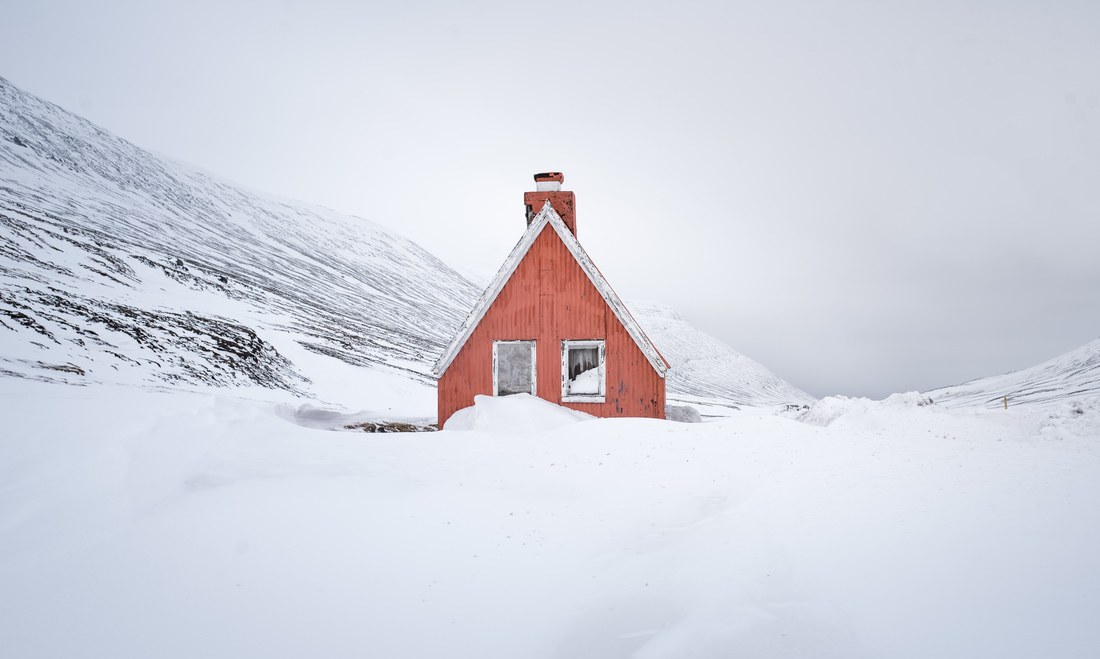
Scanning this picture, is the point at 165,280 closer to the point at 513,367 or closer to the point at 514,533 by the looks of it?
the point at 513,367

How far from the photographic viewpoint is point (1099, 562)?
193 inches

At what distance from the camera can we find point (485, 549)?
18.7ft

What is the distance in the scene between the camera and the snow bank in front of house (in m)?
12.1

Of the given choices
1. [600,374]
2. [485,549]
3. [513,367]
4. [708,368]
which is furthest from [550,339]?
[708,368]

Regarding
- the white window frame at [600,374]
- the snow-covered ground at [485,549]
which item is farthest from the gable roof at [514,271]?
the snow-covered ground at [485,549]

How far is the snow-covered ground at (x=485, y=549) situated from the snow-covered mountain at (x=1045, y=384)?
1400 inches

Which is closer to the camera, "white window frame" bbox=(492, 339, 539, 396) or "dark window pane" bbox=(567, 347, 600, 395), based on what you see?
"white window frame" bbox=(492, 339, 539, 396)

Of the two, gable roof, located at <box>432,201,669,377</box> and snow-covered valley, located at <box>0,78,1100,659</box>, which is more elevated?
gable roof, located at <box>432,201,669,377</box>

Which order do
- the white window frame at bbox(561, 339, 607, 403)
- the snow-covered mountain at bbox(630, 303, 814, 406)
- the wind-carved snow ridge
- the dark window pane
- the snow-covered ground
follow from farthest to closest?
1. the snow-covered mountain at bbox(630, 303, 814, 406)
2. the wind-carved snow ridge
3. the dark window pane
4. the white window frame at bbox(561, 339, 607, 403)
5. the snow-covered ground

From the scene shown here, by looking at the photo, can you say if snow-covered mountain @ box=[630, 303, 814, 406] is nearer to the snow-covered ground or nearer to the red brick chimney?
the red brick chimney

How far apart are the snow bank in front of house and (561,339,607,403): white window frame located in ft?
2.15

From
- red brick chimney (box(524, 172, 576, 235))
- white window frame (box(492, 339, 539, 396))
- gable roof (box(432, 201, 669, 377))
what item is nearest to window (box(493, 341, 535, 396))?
white window frame (box(492, 339, 539, 396))

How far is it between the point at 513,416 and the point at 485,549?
660 centimetres

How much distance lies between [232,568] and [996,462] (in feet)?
43.3
